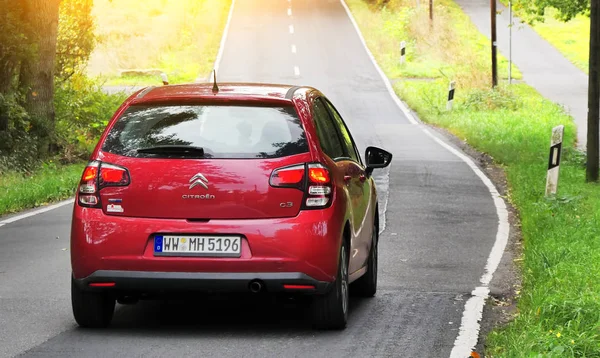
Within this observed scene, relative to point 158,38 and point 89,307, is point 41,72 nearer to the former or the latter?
point 89,307

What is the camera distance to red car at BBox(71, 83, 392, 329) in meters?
7.64

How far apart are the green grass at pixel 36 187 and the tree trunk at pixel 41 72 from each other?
127 cm

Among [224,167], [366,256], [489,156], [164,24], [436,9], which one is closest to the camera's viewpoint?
Answer: [224,167]

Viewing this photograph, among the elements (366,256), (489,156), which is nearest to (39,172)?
(489,156)

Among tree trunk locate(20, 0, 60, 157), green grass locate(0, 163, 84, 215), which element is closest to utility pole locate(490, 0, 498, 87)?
tree trunk locate(20, 0, 60, 157)

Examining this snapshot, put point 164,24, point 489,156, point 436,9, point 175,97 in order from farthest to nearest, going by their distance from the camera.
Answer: point 436,9 < point 164,24 < point 489,156 < point 175,97

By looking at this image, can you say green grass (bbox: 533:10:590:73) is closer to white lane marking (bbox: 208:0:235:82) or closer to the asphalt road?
white lane marking (bbox: 208:0:235:82)

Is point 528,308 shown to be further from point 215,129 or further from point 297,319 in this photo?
point 215,129

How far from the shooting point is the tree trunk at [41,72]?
21453mm

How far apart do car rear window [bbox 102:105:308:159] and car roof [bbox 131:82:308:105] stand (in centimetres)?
5

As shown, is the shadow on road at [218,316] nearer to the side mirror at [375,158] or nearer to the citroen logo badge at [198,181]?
the citroen logo badge at [198,181]

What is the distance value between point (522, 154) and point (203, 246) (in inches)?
637

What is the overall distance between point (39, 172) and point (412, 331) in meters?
13.4

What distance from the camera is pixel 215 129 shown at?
7992 millimetres
